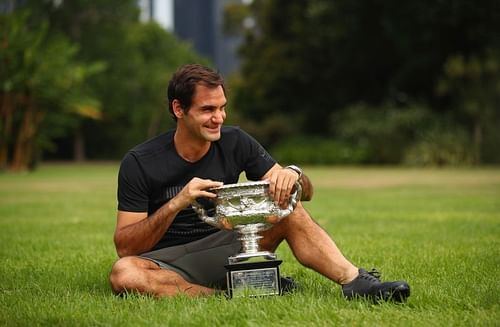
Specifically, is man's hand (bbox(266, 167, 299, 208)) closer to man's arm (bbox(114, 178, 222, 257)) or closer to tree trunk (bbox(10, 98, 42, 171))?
man's arm (bbox(114, 178, 222, 257))

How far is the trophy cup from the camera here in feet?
14.9

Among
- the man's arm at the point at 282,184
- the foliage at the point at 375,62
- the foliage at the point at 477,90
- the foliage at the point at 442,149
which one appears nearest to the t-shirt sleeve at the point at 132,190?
the man's arm at the point at 282,184

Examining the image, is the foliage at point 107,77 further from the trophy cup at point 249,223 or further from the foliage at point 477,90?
the trophy cup at point 249,223

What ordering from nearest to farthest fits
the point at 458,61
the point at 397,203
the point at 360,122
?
the point at 397,203 < the point at 458,61 < the point at 360,122

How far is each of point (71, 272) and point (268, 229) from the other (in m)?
2.08

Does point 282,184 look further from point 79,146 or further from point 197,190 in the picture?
point 79,146

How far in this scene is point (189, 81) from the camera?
15.6 ft

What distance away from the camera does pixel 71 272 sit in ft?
20.9

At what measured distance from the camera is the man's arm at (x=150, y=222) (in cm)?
446

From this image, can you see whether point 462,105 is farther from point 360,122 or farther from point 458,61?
point 360,122

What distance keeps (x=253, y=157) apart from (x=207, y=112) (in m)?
0.58

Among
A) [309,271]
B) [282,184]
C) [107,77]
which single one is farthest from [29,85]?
[282,184]

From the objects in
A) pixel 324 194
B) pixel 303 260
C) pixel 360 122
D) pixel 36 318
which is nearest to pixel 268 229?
pixel 303 260

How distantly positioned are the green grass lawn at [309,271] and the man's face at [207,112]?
0.98m
